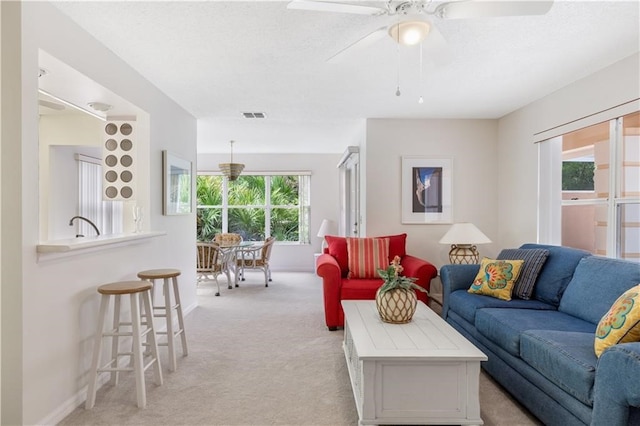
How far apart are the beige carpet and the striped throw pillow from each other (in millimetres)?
715

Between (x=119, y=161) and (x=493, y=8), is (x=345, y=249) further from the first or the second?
(x=493, y=8)

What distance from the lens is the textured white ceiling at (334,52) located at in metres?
2.29

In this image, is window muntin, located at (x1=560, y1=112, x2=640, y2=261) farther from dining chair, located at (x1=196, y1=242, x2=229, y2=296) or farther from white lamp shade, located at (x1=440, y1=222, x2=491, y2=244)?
Result: dining chair, located at (x1=196, y1=242, x2=229, y2=296)

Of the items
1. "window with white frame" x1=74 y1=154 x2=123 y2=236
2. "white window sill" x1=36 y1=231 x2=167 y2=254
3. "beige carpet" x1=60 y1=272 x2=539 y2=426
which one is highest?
"window with white frame" x1=74 y1=154 x2=123 y2=236

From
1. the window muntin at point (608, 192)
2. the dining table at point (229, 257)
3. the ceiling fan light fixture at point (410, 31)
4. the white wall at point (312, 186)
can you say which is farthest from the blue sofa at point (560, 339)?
the white wall at point (312, 186)

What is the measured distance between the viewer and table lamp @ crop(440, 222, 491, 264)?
162 inches

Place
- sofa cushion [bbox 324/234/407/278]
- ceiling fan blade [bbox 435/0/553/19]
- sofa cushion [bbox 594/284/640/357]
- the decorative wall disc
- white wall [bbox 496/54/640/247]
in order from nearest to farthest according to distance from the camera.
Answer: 1. ceiling fan blade [bbox 435/0/553/19]
2. sofa cushion [bbox 594/284/640/357]
3. white wall [bbox 496/54/640/247]
4. the decorative wall disc
5. sofa cushion [bbox 324/234/407/278]

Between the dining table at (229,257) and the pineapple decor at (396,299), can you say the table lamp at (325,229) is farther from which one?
the pineapple decor at (396,299)

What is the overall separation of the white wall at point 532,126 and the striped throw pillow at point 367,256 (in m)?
1.57

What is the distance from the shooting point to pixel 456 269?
Result: 3664mm

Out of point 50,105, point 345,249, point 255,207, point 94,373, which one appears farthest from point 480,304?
point 255,207

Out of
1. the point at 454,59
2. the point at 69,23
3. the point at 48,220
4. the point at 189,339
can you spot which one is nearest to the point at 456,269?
the point at 454,59

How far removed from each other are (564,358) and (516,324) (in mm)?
548

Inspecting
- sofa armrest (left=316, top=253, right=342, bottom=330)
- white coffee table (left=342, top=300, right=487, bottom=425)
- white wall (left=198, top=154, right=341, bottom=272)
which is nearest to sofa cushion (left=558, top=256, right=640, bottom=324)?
white coffee table (left=342, top=300, right=487, bottom=425)
